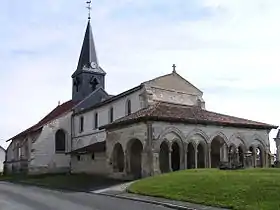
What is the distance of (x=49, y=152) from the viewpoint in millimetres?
48281

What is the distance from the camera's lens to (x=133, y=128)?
1203 inches

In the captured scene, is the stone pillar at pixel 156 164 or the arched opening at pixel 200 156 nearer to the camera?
the stone pillar at pixel 156 164

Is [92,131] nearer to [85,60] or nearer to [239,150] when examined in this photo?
[85,60]

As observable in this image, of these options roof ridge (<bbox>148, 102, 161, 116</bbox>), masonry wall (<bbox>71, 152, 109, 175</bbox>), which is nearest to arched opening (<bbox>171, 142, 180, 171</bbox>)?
roof ridge (<bbox>148, 102, 161, 116</bbox>)

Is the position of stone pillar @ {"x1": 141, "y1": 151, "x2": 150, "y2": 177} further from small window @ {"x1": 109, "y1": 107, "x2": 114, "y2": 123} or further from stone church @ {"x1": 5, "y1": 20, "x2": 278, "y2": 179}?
small window @ {"x1": 109, "y1": 107, "x2": 114, "y2": 123}

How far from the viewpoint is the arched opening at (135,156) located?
31.6 m

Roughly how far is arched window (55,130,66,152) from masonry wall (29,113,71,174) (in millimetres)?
440

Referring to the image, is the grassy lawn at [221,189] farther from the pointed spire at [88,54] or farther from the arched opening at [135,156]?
the pointed spire at [88,54]

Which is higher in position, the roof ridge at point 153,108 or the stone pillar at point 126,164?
the roof ridge at point 153,108

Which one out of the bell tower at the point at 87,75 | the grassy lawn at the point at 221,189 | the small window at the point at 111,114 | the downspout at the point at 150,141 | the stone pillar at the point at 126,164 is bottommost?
the grassy lawn at the point at 221,189

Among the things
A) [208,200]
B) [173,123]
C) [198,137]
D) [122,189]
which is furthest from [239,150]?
[208,200]

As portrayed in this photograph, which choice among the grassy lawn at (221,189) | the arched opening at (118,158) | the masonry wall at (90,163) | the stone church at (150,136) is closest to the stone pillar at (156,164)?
the stone church at (150,136)

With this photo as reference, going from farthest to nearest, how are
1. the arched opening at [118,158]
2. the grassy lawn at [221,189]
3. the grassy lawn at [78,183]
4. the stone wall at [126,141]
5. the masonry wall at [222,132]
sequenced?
the arched opening at [118,158], the masonry wall at [222,132], the stone wall at [126,141], the grassy lawn at [78,183], the grassy lawn at [221,189]

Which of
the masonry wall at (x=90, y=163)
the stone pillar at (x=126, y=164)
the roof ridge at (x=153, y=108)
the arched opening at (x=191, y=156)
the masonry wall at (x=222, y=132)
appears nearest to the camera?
the masonry wall at (x=222, y=132)
